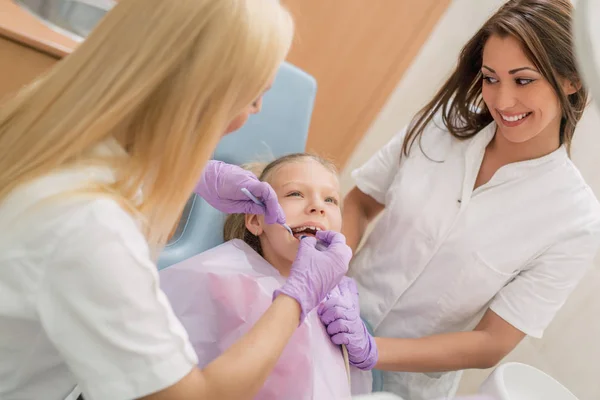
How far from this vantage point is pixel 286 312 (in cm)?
84

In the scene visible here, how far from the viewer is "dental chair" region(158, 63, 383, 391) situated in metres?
1.46

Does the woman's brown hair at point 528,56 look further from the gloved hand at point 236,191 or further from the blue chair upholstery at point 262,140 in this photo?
the gloved hand at point 236,191

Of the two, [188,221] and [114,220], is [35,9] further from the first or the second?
[114,220]

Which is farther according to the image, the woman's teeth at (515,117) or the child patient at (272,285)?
the woman's teeth at (515,117)

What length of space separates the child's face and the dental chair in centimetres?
20

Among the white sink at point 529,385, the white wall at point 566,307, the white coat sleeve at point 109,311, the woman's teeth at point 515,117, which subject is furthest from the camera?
the white wall at point 566,307

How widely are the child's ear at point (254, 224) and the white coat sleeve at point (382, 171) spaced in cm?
37

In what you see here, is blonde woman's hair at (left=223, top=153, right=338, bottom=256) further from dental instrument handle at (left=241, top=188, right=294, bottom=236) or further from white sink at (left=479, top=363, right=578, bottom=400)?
white sink at (left=479, top=363, right=578, bottom=400)

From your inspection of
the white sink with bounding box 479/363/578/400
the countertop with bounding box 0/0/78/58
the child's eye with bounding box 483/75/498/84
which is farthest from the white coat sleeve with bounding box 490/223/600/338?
the countertop with bounding box 0/0/78/58

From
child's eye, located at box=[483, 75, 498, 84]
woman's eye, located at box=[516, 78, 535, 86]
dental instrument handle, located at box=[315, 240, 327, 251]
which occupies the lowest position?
dental instrument handle, located at box=[315, 240, 327, 251]

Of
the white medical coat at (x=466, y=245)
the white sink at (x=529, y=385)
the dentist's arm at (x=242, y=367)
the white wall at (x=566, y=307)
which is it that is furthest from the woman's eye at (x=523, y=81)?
the white wall at (x=566, y=307)

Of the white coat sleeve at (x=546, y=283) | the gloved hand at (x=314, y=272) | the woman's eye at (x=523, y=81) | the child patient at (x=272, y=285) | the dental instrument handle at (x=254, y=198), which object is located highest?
the woman's eye at (x=523, y=81)

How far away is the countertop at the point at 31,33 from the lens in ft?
3.87

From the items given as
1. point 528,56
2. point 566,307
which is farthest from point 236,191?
point 566,307
